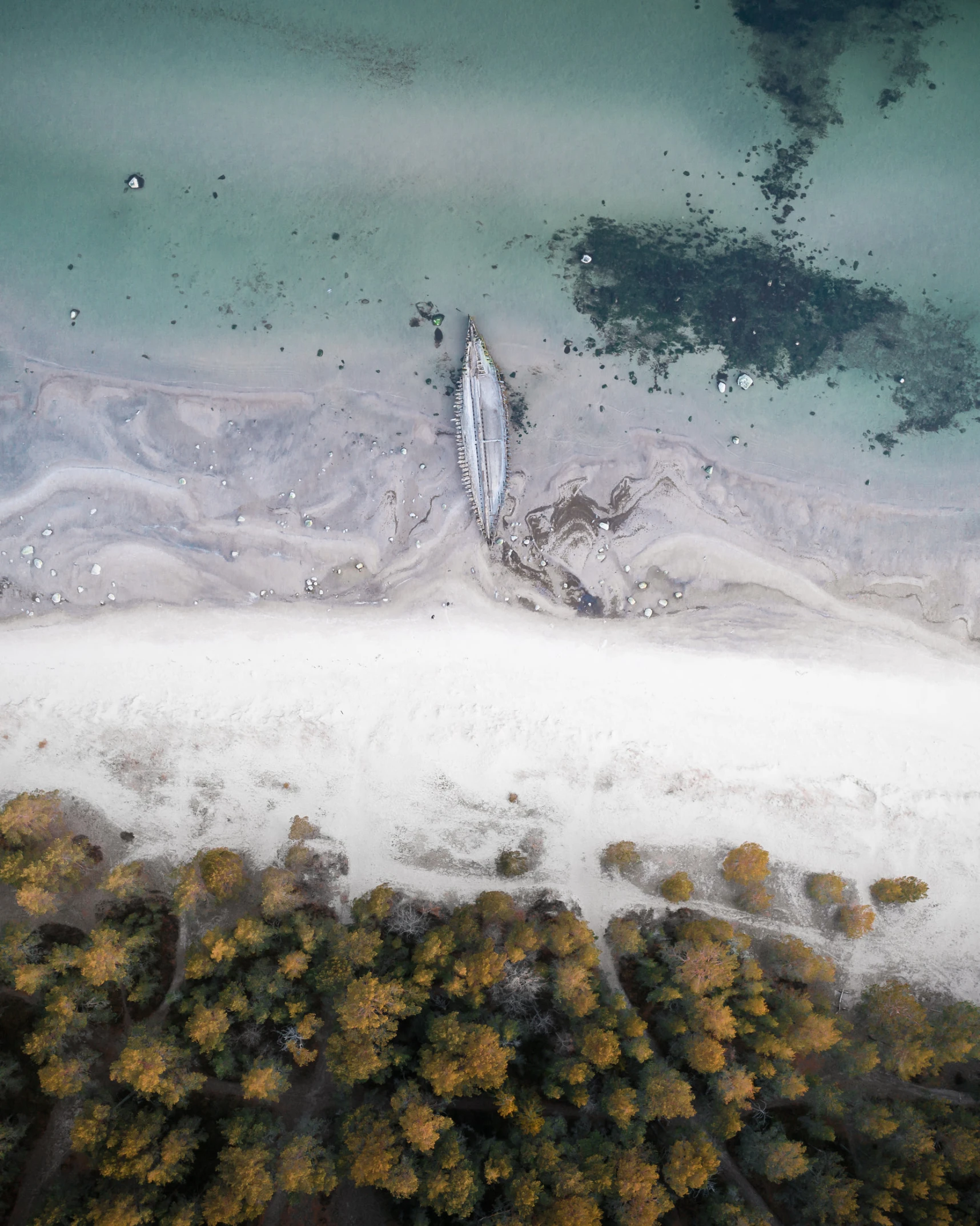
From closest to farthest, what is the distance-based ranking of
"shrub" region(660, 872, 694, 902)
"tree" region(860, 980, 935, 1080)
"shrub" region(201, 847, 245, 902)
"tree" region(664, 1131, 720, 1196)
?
1. "tree" region(664, 1131, 720, 1196)
2. "tree" region(860, 980, 935, 1080)
3. "shrub" region(201, 847, 245, 902)
4. "shrub" region(660, 872, 694, 902)

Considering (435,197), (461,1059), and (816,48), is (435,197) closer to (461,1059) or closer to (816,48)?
(816,48)

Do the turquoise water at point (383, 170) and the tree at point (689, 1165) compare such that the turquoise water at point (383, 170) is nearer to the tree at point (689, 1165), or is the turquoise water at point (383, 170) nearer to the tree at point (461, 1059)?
the tree at point (461, 1059)

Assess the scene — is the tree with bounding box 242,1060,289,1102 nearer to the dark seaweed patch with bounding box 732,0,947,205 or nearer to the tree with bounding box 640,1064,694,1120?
the tree with bounding box 640,1064,694,1120

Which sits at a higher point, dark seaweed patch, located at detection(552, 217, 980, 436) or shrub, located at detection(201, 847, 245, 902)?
dark seaweed patch, located at detection(552, 217, 980, 436)

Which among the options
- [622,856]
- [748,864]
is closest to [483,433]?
[622,856]

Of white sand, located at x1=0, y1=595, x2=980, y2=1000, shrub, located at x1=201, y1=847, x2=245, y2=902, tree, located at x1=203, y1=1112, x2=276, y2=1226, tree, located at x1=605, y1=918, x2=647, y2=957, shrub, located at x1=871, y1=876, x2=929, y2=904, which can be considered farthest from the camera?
white sand, located at x1=0, y1=595, x2=980, y2=1000

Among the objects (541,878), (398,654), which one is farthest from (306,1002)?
(398,654)

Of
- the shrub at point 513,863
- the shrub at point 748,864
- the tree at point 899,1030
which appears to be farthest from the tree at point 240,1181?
the tree at point 899,1030

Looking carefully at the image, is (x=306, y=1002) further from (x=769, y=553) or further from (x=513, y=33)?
(x=513, y=33)

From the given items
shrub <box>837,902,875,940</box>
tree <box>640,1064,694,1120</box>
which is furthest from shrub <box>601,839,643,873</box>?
shrub <box>837,902,875,940</box>
